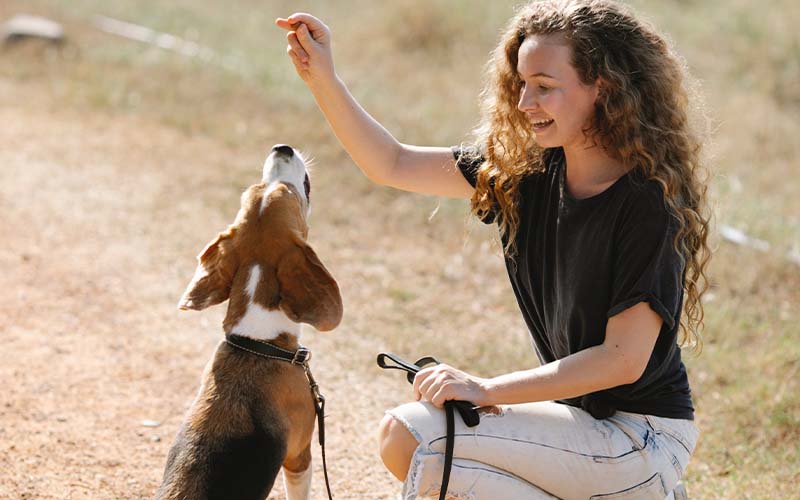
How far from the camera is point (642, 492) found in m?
3.21

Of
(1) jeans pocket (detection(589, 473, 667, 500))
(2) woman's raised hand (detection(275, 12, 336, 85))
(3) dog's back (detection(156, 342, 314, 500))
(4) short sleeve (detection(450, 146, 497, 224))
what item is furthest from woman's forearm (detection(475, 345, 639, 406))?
(2) woman's raised hand (detection(275, 12, 336, 85))

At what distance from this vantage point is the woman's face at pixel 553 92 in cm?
322

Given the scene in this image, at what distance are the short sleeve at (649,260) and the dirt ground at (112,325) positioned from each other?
1.78 metres

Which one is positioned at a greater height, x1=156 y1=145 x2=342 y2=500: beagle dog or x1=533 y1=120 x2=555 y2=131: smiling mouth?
x1=533 y1=120 x2=555 y2=131: smiling mouth

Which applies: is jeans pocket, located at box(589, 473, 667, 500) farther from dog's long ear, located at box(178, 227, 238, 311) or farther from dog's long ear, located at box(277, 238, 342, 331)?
dog's long ear, located at box(178, 227, 238, 311)

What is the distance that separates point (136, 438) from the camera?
4.48 metres

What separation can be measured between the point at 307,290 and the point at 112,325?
283 cm

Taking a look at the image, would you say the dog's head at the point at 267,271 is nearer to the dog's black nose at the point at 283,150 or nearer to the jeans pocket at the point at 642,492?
the dog's black nose at the point at 283,150

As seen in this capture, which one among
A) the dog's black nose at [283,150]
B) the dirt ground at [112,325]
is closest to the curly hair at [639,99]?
the dog's black nose at [283,150]

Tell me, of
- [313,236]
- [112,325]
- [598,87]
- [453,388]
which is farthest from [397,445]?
[313,236]

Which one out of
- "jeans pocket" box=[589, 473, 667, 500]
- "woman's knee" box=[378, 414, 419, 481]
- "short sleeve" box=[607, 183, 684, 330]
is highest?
"short sleeve" box=[607, 183, 684, 330]

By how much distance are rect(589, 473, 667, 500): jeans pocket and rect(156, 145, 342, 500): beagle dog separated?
109 cm

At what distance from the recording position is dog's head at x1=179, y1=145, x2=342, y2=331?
10.9 ft

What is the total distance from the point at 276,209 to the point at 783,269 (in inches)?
184
